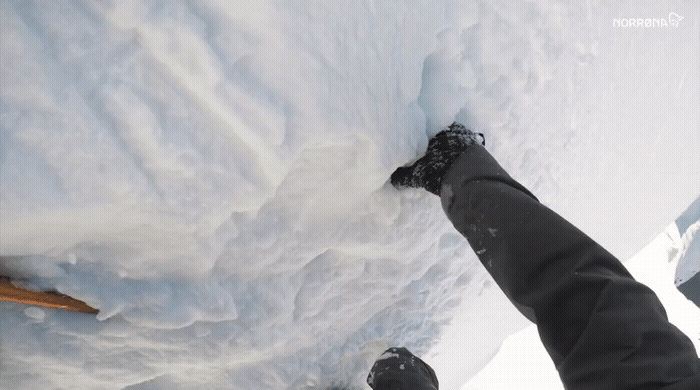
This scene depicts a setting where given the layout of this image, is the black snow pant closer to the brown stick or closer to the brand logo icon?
the brown stick

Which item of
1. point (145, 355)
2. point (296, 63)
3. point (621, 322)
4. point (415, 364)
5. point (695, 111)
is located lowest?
point (621, 322)

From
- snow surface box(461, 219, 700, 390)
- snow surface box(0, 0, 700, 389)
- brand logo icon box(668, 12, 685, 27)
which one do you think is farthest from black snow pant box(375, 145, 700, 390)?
snow surface box(461, 219, 700, 390)

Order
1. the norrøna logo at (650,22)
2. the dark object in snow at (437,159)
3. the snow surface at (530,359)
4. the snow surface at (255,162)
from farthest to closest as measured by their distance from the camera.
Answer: the snow surface at (530,359) < the norrøna logo at (650,22) < the dark object in snow at (437,159) < the snow surface at (255,162)

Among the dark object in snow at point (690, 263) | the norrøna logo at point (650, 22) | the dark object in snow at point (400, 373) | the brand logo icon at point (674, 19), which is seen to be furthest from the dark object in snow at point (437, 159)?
the dark object in snow at point (690, 263)

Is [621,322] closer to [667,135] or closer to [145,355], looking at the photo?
[145,355]

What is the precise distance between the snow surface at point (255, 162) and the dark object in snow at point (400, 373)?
0.31 feet

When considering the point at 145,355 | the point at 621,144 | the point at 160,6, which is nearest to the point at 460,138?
the point at 160,6

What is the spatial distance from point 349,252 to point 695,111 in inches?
91.7

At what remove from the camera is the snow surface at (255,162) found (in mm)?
884

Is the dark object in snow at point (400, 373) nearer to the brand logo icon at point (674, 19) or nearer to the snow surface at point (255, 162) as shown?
the snow surface at point (255, 162)

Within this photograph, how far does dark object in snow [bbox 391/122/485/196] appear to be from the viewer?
1157 mm

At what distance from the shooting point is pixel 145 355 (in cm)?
128

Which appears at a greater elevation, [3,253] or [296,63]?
[296,63]

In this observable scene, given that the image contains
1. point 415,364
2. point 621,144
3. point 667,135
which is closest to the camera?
point 415,364
